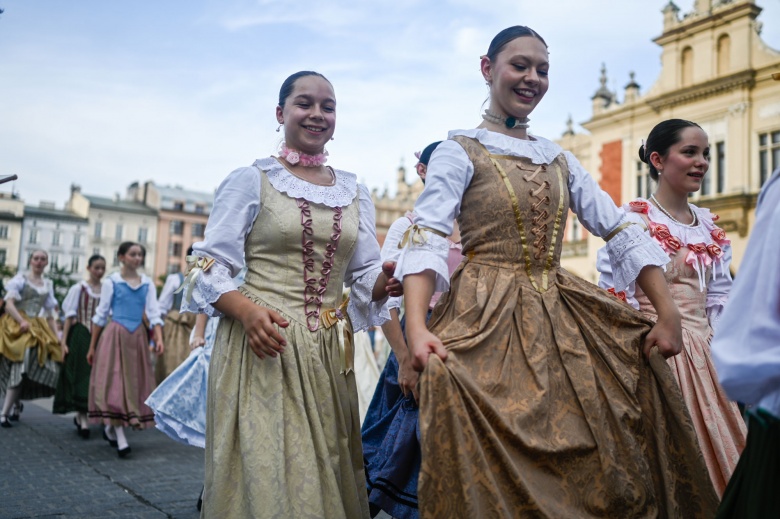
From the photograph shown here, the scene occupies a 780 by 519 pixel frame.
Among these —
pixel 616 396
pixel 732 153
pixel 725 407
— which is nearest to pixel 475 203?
pixel 616 396

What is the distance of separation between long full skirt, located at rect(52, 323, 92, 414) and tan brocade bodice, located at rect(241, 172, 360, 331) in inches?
235

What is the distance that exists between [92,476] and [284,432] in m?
3.63

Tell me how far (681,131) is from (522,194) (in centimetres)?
149

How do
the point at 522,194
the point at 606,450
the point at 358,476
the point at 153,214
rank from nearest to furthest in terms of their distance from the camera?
the point at 606,450 < the point at 522,194 < the point at 358,476 < the point at 153,214

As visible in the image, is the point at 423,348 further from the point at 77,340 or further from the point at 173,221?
the point at 173,221

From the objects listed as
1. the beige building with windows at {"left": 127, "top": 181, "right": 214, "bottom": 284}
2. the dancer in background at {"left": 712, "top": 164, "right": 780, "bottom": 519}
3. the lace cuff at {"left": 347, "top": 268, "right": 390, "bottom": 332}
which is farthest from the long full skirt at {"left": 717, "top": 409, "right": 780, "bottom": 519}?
the beige building with windows at {"left": 127, "top": 181, "right": 214, "bottom": 284}

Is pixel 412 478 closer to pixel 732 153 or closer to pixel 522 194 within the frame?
pixel 522 194

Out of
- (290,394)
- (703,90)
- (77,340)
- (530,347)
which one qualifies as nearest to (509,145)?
(530,347)

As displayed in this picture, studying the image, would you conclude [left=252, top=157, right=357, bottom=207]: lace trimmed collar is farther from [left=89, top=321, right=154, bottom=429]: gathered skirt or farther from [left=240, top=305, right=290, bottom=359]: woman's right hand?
[left=89, top=321, right=154, bottom=429]: gathered skirt

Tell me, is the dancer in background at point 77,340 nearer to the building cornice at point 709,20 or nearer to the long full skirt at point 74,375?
the long full skirt at point 74,375

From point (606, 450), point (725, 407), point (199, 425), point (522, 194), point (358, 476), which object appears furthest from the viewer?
point (199, 425)

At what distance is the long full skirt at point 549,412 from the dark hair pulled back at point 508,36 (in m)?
0.86

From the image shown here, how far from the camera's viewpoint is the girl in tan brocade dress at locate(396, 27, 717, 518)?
7.32 feet

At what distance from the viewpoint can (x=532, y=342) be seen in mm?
2539
